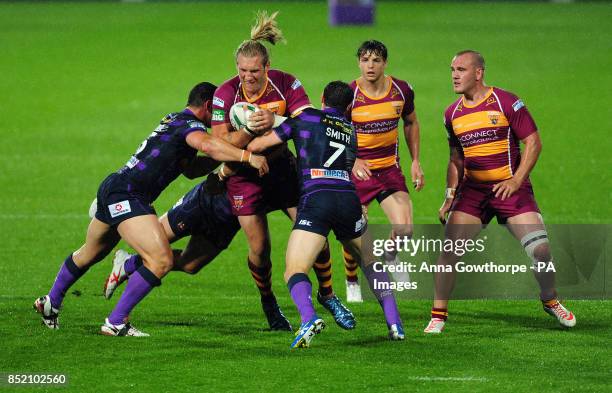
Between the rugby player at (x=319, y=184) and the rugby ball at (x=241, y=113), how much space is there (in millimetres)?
231

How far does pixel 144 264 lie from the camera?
1040 centimetres

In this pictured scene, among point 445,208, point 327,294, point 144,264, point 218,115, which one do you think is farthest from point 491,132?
point 144,264

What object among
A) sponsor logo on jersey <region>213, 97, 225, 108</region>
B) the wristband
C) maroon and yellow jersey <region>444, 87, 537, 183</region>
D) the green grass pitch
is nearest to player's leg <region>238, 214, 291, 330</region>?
the green grass pitch

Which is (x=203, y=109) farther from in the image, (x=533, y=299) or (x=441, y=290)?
(x=533, y=299)

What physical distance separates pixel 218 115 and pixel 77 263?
1.72 meters

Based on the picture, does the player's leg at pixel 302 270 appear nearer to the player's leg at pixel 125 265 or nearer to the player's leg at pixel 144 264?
the player's leg at pixel 144 264

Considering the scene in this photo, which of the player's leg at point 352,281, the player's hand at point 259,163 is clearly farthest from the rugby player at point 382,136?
the player's hand at point 259,163

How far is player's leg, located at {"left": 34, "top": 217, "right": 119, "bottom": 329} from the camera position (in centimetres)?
1071

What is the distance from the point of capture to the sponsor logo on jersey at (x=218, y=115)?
10.6 meters

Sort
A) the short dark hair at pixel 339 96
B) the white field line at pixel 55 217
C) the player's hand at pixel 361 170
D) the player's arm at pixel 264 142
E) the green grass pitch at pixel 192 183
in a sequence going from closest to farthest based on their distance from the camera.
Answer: the green grass pitch at pixel 192 183, the player's arm at pixel 264 142, the short dark hair at pixel 339 96, the player's hand at pixel 361 170, the white field line at pixel 55 217

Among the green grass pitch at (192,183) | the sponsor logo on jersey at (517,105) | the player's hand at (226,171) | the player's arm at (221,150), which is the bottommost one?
the green grass pitch at (192,183)

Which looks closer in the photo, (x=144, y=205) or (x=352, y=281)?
(x=144, y=205)

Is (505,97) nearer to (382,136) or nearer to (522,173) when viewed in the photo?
(522,173)

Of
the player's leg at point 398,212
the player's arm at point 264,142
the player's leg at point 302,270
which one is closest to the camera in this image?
the player's leg at point 302,270
